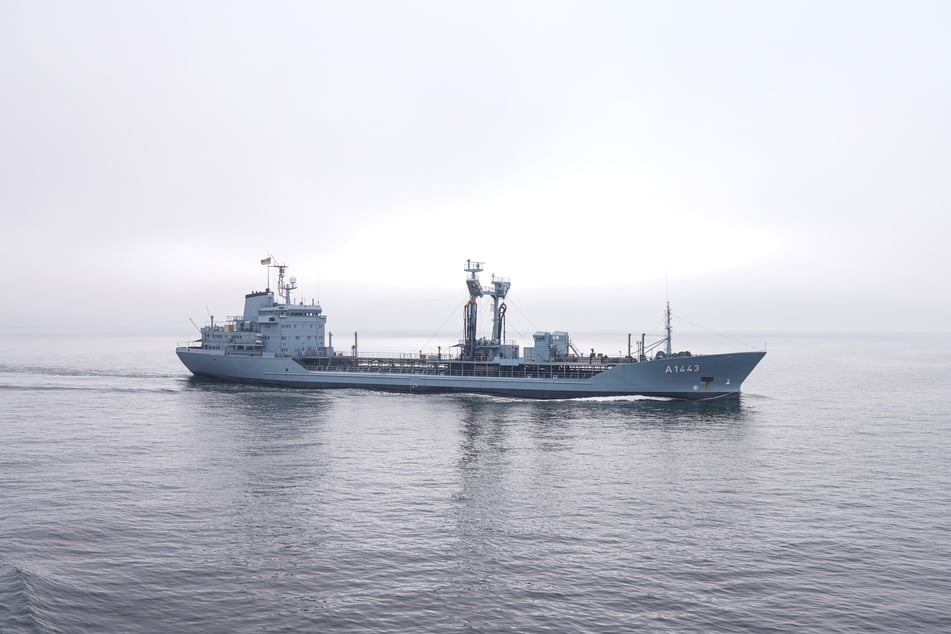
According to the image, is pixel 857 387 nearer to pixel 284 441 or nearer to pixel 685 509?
pixel 685 509

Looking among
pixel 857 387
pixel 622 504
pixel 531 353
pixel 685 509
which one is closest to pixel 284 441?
pixel 622 504

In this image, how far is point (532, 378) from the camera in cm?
7000

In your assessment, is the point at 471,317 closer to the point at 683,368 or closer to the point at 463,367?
the point at 463,367

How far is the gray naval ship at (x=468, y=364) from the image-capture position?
65562mm

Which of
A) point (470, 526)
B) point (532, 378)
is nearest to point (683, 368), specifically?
point (532, 378)

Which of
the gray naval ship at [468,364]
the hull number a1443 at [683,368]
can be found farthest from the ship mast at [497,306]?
the hull number a1443 at [683,368]

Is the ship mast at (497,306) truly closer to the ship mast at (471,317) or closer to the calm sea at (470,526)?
the ship mast at (471,317)

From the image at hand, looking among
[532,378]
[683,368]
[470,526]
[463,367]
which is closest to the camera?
[470,526]

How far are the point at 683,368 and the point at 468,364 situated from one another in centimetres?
2501

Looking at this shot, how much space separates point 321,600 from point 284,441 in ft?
84.5

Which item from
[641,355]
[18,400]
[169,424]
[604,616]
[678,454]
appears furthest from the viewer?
[641,355]

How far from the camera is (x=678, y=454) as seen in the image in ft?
132

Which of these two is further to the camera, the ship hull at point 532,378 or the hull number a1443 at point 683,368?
the ship hull at point 532,378

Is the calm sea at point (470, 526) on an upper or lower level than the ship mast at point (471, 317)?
lower
